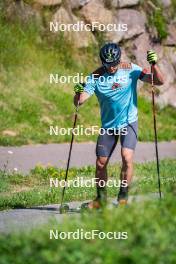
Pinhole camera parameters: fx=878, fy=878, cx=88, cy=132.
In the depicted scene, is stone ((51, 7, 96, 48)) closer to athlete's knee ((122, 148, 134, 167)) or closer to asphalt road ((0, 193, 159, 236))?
asphalt road ((0, 193, 159, 236))

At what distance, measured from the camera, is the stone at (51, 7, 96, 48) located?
23078 millimetres

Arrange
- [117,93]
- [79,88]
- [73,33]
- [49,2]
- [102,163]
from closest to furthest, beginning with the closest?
1. [117,93]
2. [79,88]
3. [102,163]
4. [49,2]
5. [73,33]

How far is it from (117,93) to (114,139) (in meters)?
0.61

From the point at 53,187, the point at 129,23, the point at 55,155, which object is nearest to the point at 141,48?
the point at 129,23

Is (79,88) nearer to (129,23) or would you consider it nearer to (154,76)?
(154,76)

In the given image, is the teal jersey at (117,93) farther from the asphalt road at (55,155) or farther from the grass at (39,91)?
the grass at (39,91)

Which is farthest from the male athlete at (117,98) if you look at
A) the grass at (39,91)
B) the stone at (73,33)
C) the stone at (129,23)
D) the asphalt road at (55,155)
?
the stone at (129,23)

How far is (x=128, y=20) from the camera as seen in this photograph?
2473cm

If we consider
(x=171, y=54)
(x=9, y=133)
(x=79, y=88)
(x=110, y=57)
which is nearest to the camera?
(x=110, y=57)

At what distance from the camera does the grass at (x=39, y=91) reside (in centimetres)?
1975

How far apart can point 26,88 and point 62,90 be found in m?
1.04

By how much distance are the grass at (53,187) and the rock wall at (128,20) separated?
743 cm

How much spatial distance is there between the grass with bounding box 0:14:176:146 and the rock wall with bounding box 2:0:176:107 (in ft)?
1.28

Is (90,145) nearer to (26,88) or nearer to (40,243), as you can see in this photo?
(26,88)
